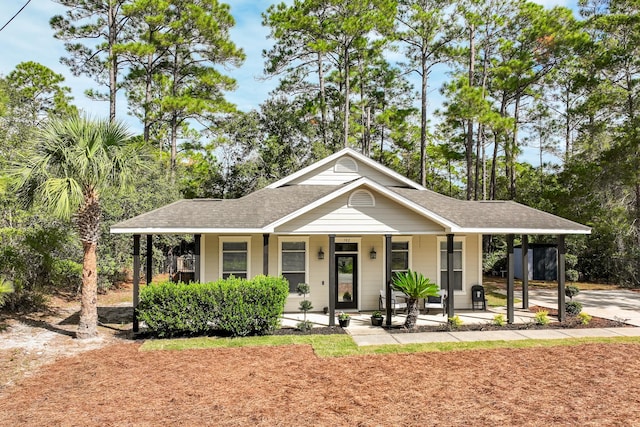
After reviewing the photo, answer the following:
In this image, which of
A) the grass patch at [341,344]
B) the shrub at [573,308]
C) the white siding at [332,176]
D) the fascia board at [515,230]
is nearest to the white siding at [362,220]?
the fascia board at [515,230]

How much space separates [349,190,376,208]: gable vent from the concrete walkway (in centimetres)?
340

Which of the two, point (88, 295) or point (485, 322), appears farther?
point (485, 322)

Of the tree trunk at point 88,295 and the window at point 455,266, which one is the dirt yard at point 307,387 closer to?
the tree trunk at point 88,295

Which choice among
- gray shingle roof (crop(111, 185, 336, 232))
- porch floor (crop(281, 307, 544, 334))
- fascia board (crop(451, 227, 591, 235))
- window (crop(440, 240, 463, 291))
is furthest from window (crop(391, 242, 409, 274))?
gray shingle roof (crop(111, 185, 336, 232))

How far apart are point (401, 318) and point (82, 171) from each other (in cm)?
946

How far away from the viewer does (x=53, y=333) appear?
428 inches

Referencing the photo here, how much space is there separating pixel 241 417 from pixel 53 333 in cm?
754

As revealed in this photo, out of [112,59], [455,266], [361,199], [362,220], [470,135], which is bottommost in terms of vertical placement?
[455,266]

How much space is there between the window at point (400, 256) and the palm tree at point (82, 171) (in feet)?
27.2

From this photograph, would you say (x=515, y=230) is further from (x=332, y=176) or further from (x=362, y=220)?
(x=332, y=176)

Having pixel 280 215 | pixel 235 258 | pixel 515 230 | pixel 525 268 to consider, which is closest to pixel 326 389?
pixel 280 215

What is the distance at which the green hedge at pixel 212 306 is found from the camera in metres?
10.2

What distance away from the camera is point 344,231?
11.9 meters

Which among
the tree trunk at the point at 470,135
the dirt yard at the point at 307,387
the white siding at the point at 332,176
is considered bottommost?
the dirt yard at the point at 307,387
